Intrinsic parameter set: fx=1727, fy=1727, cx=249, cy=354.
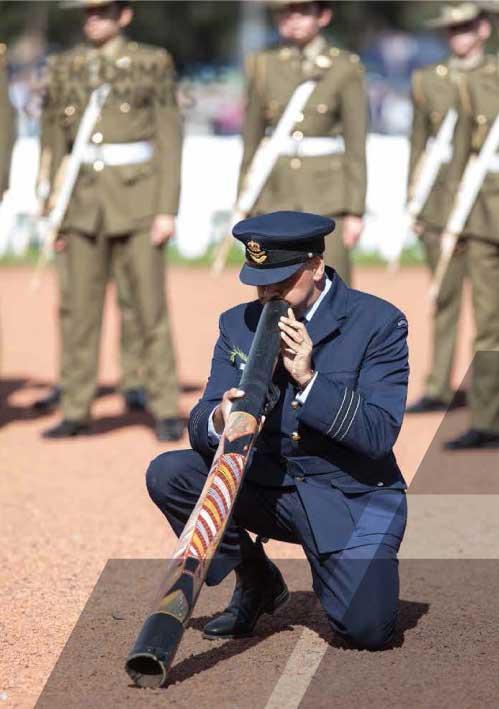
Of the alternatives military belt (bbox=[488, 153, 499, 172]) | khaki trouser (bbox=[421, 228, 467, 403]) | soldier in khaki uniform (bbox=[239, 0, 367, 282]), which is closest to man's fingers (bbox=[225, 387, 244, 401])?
soldier in khaki uniform (bbox=[239, 0, 367, 282])

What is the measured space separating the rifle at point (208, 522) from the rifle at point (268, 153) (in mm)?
3739

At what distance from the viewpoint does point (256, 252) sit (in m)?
4.82

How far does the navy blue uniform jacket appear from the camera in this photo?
491 cm

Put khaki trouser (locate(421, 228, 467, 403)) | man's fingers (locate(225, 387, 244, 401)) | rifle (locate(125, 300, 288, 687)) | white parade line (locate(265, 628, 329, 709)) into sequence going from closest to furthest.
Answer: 1. rifle (locate(125, 300, 288, 687))
2. white parade line (locate(265, 628, 329, 709))
3. man's fingers (locate(225, 387, 244, 401))
4. khaki trouser (locate(421, 228, 467, 403))

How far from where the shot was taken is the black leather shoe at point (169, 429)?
8.52m

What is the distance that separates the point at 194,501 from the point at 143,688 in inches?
27.0

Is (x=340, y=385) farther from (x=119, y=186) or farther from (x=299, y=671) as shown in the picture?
(x=119, y=186)

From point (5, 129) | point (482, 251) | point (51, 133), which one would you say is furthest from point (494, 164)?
point (5, 129)

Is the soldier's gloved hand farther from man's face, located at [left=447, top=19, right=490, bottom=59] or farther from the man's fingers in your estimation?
man's face, located at [left=447, top=19, right=490, bottom=59]

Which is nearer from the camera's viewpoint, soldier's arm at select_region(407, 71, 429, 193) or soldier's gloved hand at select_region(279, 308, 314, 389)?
soldier's gloved hand at select_region(279, 308, 314, 389)

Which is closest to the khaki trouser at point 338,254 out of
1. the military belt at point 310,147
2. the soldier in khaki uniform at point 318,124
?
the soldier in khaki uniform at point 318,124

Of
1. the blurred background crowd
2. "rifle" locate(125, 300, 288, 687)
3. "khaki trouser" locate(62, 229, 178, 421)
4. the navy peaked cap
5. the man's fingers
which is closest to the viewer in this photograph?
"rifle" locate(125, 300, 288, 687)

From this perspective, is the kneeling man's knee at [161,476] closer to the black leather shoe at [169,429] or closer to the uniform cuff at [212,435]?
the uniform cuff at [212,435]

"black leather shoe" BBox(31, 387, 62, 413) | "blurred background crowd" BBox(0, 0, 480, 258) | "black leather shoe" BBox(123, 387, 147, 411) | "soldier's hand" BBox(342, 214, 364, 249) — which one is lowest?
"blurred background crowd" BBox(0, 0, 480, 258)
